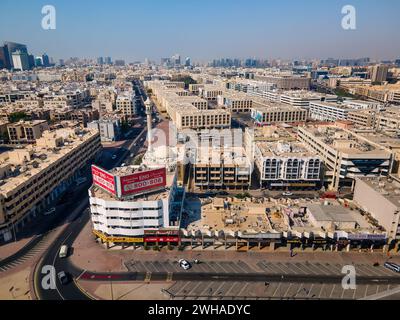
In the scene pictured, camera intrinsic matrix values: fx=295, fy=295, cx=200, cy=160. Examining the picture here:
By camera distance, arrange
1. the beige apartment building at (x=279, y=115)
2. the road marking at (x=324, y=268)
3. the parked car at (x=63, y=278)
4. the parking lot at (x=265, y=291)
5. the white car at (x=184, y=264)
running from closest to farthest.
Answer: the parking lot at (x=265, y=291) < the parked car at (x=63, y=278) < the road marking at (x=324, y=268) < the white car at (x=184, y=264) < the beige apartment building at (x=279, y=115)

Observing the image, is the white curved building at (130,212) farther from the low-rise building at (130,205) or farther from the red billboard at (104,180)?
the red billboard at (104,180)

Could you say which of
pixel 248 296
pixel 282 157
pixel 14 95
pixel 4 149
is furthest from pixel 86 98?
pixel 248 296

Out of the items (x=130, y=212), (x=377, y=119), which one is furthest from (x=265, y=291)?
(x=377, y=119)

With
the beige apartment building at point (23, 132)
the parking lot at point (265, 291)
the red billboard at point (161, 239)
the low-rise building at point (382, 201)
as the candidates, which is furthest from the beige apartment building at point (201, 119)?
the parking lot at point (265, 291)

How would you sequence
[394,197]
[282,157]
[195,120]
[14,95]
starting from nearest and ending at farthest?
[394,197]
[282,157]
[195,120]
[14,95]

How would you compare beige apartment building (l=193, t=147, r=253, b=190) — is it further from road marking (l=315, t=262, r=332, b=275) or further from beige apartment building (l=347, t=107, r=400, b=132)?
beige apartment building (l=347, t=107, r=400, b=132)

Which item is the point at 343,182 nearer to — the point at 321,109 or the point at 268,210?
the point at 268,210
